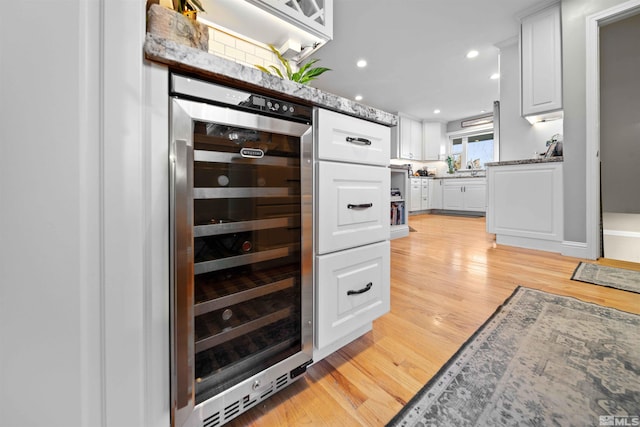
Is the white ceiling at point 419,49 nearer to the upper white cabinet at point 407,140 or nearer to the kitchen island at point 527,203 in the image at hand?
the upper white cabinet at point 407,140

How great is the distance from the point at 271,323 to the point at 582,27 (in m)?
3.53

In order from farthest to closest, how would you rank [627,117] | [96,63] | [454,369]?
[627,117], [454,369], [96,63]

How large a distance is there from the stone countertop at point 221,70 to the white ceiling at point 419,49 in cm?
252

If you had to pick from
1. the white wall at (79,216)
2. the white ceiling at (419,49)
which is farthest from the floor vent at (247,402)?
the white ceiling at (419,49)

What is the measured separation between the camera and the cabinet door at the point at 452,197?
5.79 metres

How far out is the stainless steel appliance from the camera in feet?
1.66

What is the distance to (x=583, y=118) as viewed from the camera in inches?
83.4

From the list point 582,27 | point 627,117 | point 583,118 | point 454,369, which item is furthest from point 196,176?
point 627,117

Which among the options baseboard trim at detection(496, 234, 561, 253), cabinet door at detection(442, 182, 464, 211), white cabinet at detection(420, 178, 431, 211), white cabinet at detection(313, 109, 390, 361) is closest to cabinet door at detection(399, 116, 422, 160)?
white cabinet at detection(420, 178, 431, 211)

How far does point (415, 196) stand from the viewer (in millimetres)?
5828

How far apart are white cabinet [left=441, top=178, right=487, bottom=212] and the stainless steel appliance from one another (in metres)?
5.90

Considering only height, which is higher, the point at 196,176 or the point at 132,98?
the point at 132,98

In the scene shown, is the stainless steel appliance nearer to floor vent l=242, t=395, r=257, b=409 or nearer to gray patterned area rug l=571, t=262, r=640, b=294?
floor vent l=242, t=395, r=257, b=409

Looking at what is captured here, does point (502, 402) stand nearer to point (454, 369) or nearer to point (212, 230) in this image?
point (454, 369)
